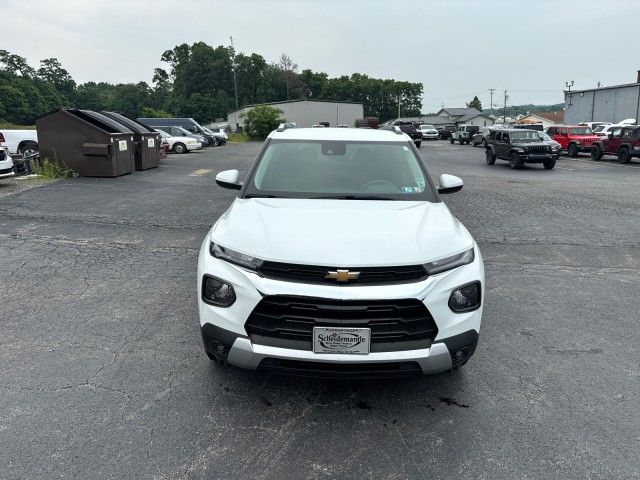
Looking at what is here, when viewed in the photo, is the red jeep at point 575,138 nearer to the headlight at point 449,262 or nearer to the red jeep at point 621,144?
the red jeep at point 621,144

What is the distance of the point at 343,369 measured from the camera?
2.73 metres

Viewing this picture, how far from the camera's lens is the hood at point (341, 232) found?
2.83 meters

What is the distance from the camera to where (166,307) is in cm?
471

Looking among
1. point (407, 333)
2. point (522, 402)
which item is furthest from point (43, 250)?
point (522, 402)

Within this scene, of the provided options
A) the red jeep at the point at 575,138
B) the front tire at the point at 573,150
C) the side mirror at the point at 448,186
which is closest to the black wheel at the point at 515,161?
the red jeep at the point at 575,138

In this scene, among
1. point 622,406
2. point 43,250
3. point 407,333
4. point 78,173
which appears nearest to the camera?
point 407,333

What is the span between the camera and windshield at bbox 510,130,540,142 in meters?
20.9

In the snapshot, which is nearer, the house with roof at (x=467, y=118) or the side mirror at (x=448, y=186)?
the side mirror at (x=448, y=186)

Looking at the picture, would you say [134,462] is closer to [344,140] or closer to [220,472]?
[220,472]

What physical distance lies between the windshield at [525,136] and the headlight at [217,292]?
20550mm

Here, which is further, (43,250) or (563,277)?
(43,250)

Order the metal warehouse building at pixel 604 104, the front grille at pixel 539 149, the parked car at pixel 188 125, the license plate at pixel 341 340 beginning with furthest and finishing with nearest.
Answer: the metal warehouse building at pixel 604 104 → the parked car at pixel 188 125 → the front grille at pixel 539 149 → the license plate at pixel 341 340

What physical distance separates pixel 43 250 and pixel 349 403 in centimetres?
545

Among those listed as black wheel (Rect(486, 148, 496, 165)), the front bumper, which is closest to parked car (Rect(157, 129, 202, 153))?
black wheel (Rect(486, 148, 496, 165))
